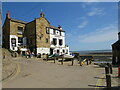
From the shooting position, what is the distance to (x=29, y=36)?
31.5m

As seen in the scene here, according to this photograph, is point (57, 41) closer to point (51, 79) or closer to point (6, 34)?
point (6, 34)

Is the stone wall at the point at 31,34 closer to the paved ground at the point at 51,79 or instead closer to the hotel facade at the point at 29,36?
the hotel facade at the point at 29,36

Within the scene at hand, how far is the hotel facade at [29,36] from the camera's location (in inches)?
1158

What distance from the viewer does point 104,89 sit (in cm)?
638

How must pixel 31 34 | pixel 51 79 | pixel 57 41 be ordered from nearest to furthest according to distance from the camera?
pixel 51 79
pixel 31 34
pixel 57 41

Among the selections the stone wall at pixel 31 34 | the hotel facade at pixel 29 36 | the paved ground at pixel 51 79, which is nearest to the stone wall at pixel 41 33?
the hotel facade at pixel 29 36

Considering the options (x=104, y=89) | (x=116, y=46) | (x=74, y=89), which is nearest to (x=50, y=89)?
(x=74, y=89)

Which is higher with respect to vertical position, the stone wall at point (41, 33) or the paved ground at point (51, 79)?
the stone wall at point (41, 33)

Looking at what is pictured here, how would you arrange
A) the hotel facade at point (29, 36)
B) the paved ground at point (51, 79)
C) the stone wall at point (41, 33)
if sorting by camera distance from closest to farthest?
the paved ground at point (51, 79) → the hotel facade at point (29, 36) → the stone wall at point (41, 33)

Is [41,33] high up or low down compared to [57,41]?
up

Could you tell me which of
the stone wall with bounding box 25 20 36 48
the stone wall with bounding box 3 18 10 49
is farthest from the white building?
the stone wall with bounding box 3 18 10 49

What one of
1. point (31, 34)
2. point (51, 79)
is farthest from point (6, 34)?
point (51, 79)

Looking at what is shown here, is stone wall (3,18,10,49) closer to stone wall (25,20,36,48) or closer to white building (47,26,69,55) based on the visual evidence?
stone wall (25,20,36,48)

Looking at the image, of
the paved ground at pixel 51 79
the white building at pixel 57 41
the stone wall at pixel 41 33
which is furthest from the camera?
the white building at pixel 57 41
